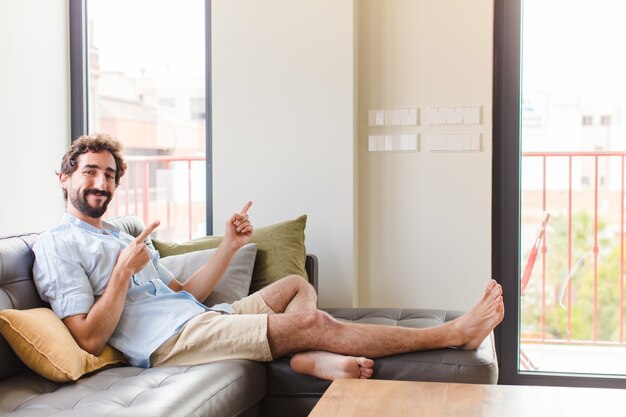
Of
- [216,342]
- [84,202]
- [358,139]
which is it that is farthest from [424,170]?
[84,202]

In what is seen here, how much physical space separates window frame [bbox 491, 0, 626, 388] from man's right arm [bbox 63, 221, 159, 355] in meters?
1.91

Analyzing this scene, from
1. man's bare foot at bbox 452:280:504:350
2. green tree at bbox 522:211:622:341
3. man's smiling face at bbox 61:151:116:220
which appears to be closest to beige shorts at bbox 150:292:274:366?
man's smiling face at bbox 61:151:116:220

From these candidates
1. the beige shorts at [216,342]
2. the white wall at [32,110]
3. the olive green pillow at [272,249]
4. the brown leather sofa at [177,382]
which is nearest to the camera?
the brown leather sofa at [177,382]

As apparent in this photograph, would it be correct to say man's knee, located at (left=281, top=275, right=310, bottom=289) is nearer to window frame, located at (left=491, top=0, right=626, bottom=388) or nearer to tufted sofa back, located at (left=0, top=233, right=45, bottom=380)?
tufted sofa back, located at (left=0, top=233, right=45, bottom=380)

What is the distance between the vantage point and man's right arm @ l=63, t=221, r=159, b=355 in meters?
2.55

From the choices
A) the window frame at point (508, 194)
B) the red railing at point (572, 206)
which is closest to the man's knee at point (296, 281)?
the window frame at point (508, 194)

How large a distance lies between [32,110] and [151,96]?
2.01 feet

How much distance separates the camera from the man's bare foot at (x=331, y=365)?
2.64 meters

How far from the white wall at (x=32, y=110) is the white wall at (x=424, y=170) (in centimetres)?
158

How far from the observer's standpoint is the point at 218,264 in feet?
10.5

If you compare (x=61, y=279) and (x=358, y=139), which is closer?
(x=61, y=279)

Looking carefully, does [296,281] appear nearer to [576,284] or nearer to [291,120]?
[291,120]

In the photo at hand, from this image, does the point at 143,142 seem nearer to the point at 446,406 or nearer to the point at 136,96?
the point at 136,96

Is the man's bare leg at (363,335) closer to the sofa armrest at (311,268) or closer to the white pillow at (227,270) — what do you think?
the white pillow at (227,270)
